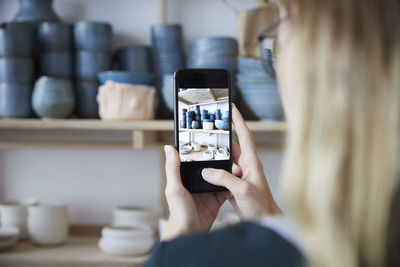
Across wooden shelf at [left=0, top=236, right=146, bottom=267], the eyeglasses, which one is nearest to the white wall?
wooden shelf at [left=0, top=236, right=146, bottom=267]

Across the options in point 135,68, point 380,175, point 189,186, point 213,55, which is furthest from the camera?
point 135,68

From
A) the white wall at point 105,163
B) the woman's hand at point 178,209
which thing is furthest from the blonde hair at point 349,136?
the white wall at point 105,163

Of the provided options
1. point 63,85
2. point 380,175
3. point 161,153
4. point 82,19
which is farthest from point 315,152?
point 82,19

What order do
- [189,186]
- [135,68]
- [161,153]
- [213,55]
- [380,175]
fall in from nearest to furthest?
[380,175]
[189,186]
[213,55]
[135,68]
[161,153]

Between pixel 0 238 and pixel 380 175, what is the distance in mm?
1494

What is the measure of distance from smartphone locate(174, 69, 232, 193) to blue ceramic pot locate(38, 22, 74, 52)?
0.95m

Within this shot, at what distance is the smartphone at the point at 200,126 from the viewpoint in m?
0.77

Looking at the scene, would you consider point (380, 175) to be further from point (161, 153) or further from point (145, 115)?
point (161, 153)

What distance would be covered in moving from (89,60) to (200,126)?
97 centimetres

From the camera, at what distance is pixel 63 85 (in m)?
1.56

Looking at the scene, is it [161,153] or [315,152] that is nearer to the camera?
[315,152]

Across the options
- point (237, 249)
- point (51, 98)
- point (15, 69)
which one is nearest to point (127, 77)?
point (51, 98)

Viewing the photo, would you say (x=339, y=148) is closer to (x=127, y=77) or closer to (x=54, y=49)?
(x=127, y=77)

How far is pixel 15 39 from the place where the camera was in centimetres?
154
